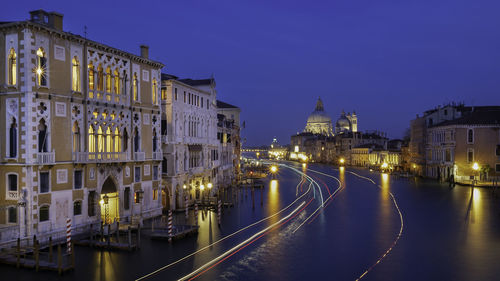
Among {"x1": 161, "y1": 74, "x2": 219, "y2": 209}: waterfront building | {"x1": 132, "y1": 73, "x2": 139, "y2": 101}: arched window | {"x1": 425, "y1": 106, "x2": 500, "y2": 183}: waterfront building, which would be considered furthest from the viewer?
{"x1": 425, "y1": 106, "x2": 500, "y2": 183}: waterfront building

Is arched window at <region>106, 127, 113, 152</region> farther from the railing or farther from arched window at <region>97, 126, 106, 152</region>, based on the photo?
the railing

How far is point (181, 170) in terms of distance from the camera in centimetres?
3981

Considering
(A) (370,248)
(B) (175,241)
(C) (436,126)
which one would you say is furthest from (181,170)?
(C) (436,126)

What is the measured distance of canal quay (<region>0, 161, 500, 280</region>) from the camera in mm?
19812

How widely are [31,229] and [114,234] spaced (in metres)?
5.29

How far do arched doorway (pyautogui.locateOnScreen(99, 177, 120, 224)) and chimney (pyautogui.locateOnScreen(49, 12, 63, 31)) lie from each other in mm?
9592

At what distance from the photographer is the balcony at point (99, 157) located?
88.0ft

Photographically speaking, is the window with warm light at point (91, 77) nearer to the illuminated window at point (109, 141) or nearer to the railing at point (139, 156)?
the illuminated window at point (109, 141)

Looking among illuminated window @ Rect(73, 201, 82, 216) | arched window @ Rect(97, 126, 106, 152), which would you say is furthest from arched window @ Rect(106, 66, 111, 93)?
illuminated window @ Rect(73, 201, 82, 216)

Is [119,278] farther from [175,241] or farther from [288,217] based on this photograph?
[288,217]

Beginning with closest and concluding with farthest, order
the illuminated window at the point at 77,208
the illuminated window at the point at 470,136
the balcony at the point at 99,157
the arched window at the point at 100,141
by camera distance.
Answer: the illuminated window at the point at 77,208
the balcony at the point at 99,157
the arched window at the point at 100,141
the illuminated window at the point at 470,136

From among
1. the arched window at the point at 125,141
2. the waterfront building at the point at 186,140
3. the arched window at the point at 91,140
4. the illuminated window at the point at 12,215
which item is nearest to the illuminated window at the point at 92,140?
the arched window at the point at 91,140

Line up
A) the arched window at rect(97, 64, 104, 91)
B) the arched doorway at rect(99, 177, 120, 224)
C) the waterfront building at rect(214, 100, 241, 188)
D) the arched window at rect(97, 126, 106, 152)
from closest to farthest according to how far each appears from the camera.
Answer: the arched window at rect(97, 126, 106, 152) → the arched window at rect(97, 64, 104, 91) → the arched doorway at rect(99, 177, 120, 224) → the waterfront building at rect(214, 100, 241, 188)

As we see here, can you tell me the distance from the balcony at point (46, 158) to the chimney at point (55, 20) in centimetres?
700
